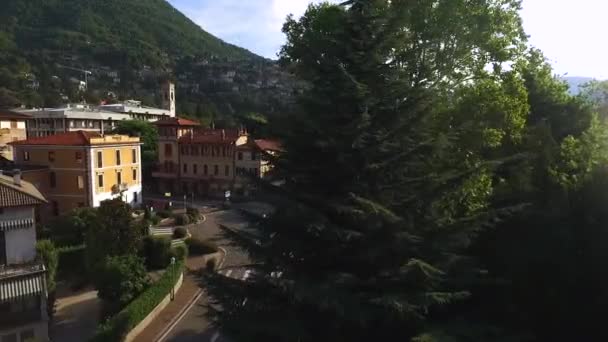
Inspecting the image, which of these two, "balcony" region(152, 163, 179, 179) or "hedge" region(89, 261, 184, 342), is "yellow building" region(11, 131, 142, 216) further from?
"hedge" region(89, 261, 184, 342)

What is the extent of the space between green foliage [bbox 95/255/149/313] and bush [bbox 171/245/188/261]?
6521 mm

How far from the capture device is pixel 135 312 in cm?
2267

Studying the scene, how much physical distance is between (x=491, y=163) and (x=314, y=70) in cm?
447

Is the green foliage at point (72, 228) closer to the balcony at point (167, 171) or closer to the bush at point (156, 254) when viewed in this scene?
the bush at point (156, 254)

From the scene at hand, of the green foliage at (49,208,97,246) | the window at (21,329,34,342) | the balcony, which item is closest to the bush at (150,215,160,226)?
the green foliage at (49,208,97,246)

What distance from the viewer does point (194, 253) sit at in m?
37.8

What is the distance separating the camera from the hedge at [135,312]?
68.6 ft

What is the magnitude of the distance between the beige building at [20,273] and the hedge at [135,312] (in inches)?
162

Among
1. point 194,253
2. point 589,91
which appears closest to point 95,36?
point 194,253

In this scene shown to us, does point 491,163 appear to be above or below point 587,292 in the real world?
above

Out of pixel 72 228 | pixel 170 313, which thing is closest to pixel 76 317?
pixel 170 313

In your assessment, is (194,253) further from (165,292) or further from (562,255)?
(562,255)

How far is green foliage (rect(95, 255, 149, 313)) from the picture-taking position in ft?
84.2

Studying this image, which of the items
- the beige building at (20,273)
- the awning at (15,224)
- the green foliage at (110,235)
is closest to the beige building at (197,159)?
the green foliage at (110,235)
